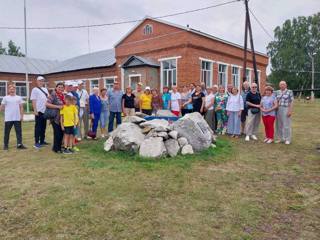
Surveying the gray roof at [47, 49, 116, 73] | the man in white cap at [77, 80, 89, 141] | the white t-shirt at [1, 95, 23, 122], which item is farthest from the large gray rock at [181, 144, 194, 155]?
the gray roof at [47, 49, 116, 73]

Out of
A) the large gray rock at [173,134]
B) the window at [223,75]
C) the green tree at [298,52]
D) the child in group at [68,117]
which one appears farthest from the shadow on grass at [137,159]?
the green tree at [298,52]

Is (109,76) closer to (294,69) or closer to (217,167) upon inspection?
(217,167)

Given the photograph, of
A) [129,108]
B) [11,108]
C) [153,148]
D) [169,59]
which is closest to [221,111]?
[129,108]

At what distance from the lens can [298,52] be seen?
163 feet

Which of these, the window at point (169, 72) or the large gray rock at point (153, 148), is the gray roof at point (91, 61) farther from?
the large gray rock at point (153, 148)

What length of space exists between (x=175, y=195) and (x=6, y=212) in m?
2.30

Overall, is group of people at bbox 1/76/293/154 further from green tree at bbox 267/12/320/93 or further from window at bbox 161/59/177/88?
green tree at bbox 267/12/320/93

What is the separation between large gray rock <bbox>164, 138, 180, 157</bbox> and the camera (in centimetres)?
656

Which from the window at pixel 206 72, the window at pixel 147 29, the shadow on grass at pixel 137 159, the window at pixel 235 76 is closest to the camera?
the shadow on grass at pixel 137 159

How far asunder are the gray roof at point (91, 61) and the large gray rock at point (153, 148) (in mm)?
19860

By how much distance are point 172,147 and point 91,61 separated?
25124 mm

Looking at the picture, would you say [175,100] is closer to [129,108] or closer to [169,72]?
[129,108]

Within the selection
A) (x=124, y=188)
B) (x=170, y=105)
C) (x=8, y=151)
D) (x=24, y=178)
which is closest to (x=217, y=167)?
(x=124, y=188)

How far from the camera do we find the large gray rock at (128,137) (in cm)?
672
